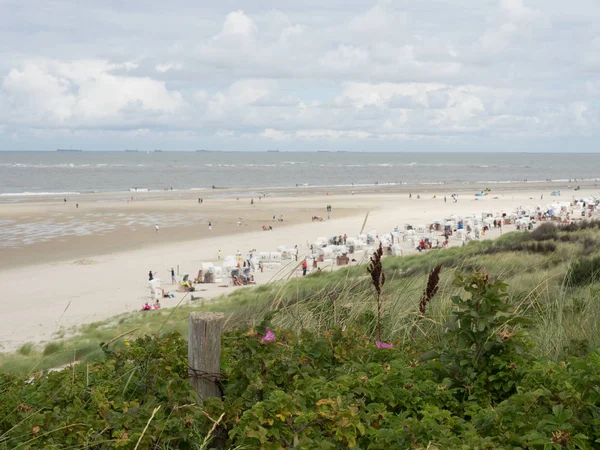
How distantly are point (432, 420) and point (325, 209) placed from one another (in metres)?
41.5

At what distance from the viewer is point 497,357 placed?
3.05 meters

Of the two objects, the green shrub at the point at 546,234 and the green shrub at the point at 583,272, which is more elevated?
the green shrub at the point at 583,272

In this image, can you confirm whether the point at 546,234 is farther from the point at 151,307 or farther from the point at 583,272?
the point at 151,307

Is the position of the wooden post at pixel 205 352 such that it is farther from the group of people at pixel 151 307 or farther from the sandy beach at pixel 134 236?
the group of people at pixel 151 307

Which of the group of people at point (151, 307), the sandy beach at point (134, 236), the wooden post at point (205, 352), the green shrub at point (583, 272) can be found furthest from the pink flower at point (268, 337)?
the group of people at point (151, 307)

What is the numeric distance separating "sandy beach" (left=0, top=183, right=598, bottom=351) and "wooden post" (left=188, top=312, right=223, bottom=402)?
1057cm

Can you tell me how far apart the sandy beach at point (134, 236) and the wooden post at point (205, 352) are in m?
10.6

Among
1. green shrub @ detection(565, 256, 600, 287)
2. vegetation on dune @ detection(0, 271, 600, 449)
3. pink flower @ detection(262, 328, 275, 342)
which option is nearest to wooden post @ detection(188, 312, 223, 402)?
vegetation on dune @ detection(0, 271, 600, 449)

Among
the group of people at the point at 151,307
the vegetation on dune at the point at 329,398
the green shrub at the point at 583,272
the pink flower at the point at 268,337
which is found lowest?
the group of people at the point at 151,307

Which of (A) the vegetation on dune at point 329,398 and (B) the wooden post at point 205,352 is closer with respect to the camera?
(A) the vegetation on dune at point 329,398

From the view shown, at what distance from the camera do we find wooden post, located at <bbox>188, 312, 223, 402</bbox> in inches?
112

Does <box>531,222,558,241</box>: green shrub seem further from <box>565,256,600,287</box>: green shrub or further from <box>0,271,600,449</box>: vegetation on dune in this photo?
<box>0,271,600,449</box>: vegetation on dune

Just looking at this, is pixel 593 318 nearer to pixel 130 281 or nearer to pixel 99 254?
pixel 130 281

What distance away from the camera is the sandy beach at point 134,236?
60.3ft
